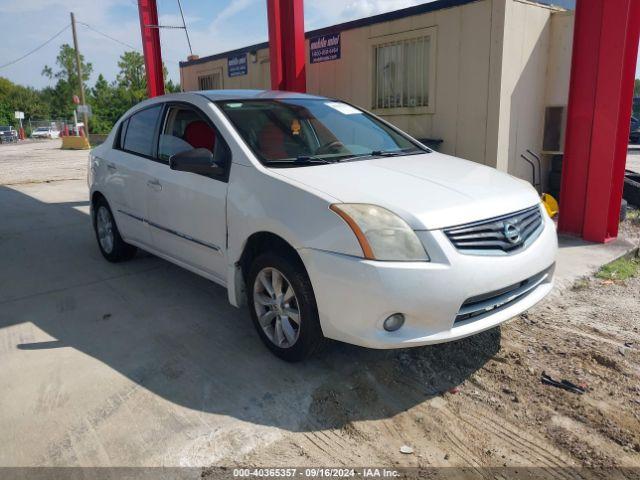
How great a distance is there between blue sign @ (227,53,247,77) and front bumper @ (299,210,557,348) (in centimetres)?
936

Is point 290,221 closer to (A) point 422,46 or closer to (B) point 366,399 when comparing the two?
(B) point 366,399

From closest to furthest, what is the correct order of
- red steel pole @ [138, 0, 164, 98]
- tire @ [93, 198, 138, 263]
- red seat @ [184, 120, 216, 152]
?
red seat @ [184, 120, 216, 152] → tire @ [93, 198, 138, 263] → red steel pole @ [138, 0, 164, 98]

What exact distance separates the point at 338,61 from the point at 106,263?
18.0ft

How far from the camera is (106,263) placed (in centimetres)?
570

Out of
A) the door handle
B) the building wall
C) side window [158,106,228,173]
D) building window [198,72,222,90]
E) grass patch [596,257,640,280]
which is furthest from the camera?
building window [198,72,222,90]

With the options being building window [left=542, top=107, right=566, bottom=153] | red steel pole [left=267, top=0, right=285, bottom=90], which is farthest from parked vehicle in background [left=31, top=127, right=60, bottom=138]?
building window [left=542, top=107, right=566, bottom=153]

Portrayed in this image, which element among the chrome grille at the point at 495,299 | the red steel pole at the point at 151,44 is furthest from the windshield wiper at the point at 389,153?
the red steel pole at the point at 151,44

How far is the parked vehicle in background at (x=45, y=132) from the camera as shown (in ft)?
193

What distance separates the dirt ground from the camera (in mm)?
2520

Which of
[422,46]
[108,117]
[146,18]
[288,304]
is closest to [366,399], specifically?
[288,304]

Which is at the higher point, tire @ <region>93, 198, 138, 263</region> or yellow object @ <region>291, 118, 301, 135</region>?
yellow object @ <region>291, 118, 301, 135</region>

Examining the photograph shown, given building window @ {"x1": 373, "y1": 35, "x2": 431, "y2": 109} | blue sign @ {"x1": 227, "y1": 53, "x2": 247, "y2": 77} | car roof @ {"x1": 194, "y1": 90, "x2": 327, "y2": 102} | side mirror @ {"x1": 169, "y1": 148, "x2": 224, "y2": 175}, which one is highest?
blue sign @ {"x1": 227, "y1": 53, "x2": 247, "y2": 77}

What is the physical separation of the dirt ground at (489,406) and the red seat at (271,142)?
4.54 ft

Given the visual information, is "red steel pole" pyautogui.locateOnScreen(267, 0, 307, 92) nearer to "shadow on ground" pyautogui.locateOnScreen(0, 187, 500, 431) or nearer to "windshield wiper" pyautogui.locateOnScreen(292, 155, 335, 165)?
"shadow on ground" pyautogui.locateOnScreen(0, 187, 500, 431)
